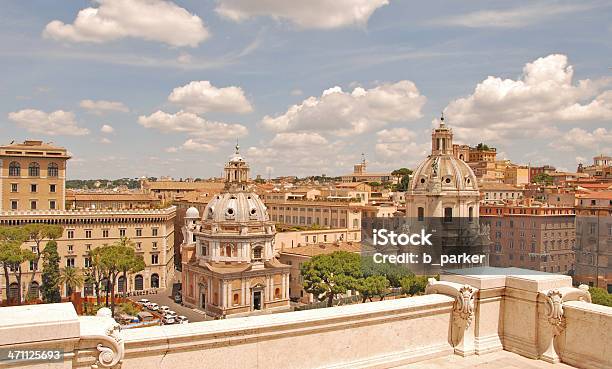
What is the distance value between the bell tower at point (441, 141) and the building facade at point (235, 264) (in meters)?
16.9

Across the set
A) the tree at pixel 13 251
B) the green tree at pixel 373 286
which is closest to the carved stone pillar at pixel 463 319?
the green tree at pixel 373 286

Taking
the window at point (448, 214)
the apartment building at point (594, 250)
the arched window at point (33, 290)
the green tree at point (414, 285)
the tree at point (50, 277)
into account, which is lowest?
the arched window at point (33, 290)

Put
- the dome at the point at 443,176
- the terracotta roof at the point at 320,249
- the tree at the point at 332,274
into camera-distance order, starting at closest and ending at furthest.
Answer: the tree at the point at 332,274
the dome at the point at 443,176
the terracotta roof at the point at 320,249

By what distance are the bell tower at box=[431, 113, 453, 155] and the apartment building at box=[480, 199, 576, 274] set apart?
24.8 feet

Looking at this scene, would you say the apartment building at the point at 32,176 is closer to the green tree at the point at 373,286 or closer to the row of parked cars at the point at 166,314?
the row of parked cars at the point at 166,314

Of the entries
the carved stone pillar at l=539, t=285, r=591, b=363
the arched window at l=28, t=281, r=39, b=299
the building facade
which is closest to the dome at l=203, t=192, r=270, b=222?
the building facade

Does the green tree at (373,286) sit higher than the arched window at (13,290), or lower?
higher

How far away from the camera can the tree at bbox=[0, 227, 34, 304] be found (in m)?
42.2

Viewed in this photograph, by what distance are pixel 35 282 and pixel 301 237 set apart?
85.2 ft

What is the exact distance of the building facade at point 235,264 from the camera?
160 feet

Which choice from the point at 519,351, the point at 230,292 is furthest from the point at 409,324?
the point at 230,292

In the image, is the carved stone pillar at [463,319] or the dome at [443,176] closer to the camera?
the carved stone pillar at [463,319]

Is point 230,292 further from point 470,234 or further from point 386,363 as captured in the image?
point 386,363

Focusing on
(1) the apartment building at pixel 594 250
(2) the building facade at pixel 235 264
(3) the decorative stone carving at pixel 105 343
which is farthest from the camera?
(2) the building facade at pixel 235 264
